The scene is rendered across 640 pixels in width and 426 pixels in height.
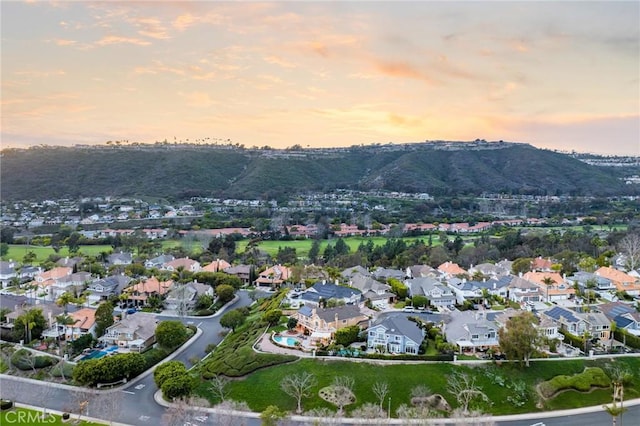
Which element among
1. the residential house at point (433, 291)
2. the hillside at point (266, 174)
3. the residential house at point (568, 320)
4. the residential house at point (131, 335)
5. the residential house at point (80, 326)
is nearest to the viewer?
the residential house at point (568, 320)

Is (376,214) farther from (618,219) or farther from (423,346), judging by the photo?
(423,346)

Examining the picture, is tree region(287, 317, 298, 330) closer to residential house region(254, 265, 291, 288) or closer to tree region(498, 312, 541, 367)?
tree region(498, 312, 541, 367)

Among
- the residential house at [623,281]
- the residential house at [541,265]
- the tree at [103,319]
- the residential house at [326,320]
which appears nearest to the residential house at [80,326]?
the tree at [103,319]

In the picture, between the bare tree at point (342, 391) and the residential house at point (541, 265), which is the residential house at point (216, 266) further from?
the residential house at point (541, 265)

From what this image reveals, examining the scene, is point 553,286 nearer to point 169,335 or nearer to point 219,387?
point 219,387

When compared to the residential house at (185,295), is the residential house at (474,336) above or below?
above

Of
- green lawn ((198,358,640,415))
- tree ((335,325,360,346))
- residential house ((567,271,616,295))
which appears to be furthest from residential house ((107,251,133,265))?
residential house ((567,271,616,295))
